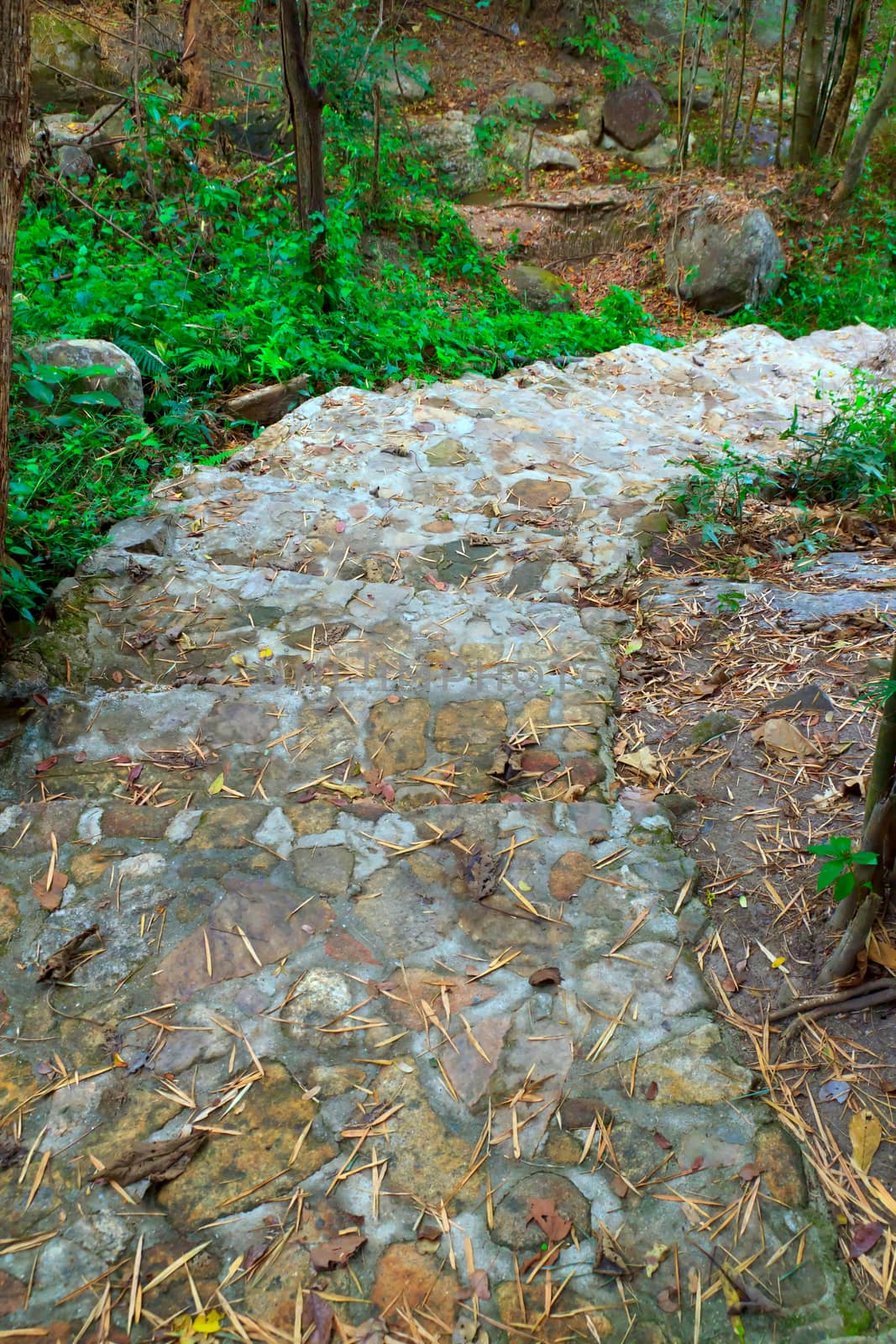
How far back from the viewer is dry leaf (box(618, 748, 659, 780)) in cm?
260

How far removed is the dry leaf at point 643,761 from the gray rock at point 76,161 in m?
6.78

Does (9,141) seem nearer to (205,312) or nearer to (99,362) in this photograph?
(99,362)

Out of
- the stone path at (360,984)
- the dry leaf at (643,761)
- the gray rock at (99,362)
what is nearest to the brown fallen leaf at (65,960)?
the stone path at (360,984)

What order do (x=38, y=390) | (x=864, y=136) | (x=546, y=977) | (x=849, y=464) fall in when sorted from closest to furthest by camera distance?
(x=546, y=977), (x=38, y=390), (x=849, y=464), (x=864, y=136)

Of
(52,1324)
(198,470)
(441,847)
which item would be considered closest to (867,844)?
(441,847)

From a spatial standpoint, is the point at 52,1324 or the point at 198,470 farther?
the point at 198,470

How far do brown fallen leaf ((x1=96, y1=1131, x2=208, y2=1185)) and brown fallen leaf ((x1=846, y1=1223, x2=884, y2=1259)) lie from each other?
3.92 feet

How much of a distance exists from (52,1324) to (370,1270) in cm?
52

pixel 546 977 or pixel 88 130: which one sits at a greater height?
pixel 88 130

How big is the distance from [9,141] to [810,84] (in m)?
8.89

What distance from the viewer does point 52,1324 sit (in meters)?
1.45

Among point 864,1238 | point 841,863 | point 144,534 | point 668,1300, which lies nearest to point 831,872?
point 841,863

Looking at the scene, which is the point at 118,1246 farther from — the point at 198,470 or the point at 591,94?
the point at 591,94

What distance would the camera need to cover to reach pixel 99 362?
13.8ft
